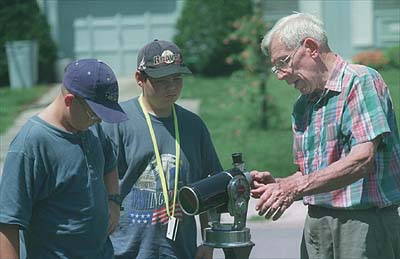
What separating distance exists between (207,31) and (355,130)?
1635 centimetres

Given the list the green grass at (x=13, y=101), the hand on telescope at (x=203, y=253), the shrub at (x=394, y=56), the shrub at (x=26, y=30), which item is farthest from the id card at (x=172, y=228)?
the shrub at (x=26, y=30)

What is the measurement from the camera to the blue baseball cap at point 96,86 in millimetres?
3516

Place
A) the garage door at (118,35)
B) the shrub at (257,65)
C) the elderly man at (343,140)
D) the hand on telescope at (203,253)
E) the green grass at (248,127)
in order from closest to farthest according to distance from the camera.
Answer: the elderly man at (343,140)
the hand on telescope at (203,253)
the green grass at (248,127)
the shrub at (257,65)
the garage door at (118,35)

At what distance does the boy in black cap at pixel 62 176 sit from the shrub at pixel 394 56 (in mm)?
14404

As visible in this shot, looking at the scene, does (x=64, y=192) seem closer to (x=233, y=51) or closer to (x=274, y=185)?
(x=274, y=185)

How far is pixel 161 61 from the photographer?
4254 millimetres

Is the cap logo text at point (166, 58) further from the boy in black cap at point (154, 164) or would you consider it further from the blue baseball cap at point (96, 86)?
the blue baseball cap at point (96, 86)

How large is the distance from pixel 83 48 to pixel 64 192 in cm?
1843

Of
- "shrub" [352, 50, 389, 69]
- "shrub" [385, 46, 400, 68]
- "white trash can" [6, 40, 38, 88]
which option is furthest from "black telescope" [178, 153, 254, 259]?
"white trash can" [6, 40, 38, 88]

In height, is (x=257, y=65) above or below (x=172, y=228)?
below

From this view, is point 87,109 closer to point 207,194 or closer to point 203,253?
point 207,194

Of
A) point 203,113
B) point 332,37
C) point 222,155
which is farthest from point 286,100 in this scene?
point 332,37

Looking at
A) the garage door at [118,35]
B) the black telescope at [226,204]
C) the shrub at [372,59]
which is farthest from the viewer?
the garage door at [118,35]

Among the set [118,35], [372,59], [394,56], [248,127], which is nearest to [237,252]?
[248,127]
